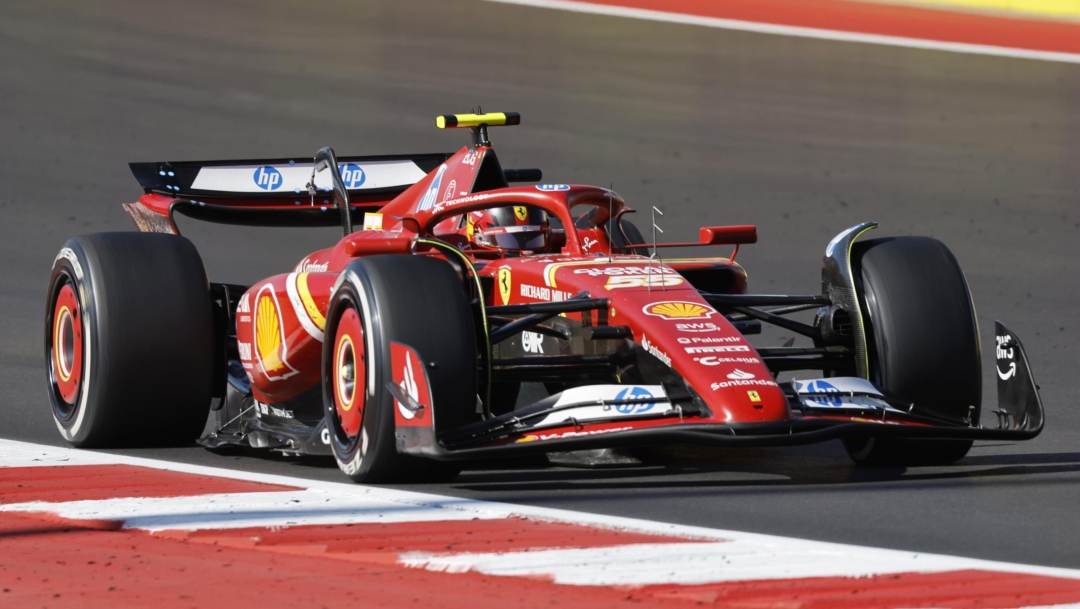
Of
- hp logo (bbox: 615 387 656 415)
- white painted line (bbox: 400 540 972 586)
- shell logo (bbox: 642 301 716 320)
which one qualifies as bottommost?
white painted line (bbox: 400 540 972 586)

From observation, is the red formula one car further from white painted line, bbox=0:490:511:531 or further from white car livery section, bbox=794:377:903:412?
white painted line, bbox=0:490:511:531

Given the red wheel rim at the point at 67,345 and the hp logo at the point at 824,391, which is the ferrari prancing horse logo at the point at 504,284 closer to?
the hp logo at the point at 824,391

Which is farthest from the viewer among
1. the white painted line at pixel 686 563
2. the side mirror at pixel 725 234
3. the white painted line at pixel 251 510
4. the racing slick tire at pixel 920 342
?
the side mirror at pixel 725 234

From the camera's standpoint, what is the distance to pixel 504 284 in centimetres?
713

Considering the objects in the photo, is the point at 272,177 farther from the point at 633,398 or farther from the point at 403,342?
the point at 633,398

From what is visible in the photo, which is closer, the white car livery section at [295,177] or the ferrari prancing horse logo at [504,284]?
the ferrari prancing horse logo at [504,284]

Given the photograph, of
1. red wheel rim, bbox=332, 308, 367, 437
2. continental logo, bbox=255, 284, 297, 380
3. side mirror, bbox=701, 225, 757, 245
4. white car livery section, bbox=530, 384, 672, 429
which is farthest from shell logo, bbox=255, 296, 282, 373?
side mirror, bbox=701, 225, 757, 245

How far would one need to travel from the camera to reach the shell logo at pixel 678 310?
21.0 feet

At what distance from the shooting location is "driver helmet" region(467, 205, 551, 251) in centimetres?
788

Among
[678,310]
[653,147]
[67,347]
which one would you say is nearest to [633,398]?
[678,310]

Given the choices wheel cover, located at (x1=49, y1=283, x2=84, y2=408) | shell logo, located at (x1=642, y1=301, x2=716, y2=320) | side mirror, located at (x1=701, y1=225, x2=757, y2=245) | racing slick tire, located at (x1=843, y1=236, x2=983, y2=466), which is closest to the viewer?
shell logo, located at (x1=642, y1=301, x2=716, y2=320)

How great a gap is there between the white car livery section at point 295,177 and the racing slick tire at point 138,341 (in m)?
1.41

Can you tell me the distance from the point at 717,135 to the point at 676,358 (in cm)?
1290

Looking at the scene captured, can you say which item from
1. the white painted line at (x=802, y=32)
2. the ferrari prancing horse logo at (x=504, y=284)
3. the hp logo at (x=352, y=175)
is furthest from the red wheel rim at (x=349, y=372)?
the white painted line at (x=802, y=32)
